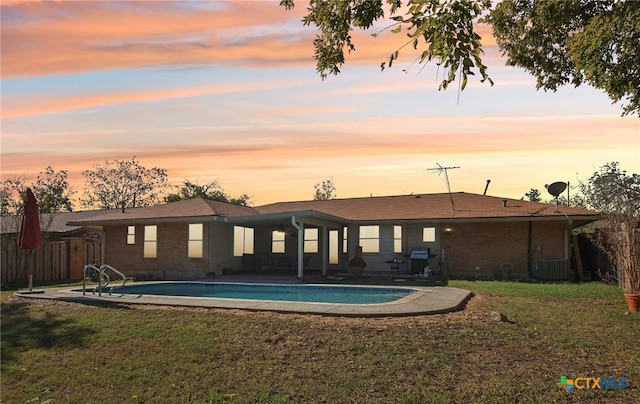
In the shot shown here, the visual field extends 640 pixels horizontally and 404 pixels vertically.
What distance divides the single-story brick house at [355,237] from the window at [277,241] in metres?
0.05

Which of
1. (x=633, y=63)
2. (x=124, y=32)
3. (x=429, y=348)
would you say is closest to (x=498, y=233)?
(x=633, y=63)

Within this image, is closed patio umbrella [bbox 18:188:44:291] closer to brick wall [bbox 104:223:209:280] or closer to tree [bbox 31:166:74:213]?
brick wall [bbox 104:223:209:280]

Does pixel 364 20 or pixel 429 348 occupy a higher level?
pixel 364 20

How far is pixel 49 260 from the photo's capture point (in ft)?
71.7

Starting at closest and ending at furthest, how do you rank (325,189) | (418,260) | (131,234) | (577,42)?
(577,42) → (418,260) → (131,234) → (325,189)

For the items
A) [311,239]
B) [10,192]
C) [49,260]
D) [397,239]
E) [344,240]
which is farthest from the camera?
[10,192]

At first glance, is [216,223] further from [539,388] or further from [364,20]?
[539,388]

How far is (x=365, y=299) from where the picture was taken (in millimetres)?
13930

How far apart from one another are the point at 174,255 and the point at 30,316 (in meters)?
10.6

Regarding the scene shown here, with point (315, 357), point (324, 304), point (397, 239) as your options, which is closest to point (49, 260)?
point (397, 239)

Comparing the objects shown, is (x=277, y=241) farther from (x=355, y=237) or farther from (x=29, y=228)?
(x=29, y=228)

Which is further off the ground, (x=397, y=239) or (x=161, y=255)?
(x=397, y=239)

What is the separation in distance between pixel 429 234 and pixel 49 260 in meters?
15.9

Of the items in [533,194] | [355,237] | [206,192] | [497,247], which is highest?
[533,194]
